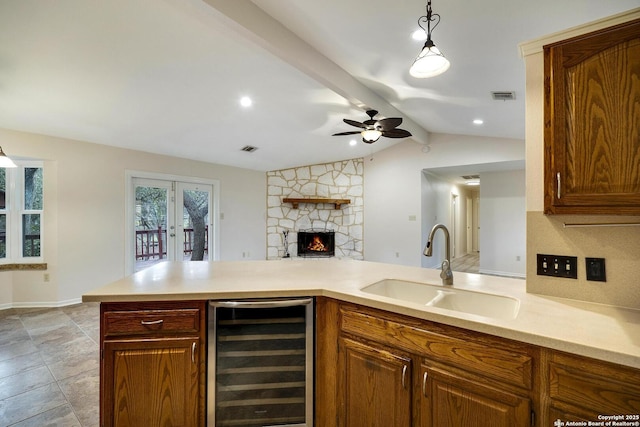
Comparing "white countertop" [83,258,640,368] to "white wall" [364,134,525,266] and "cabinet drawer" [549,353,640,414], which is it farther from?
"white wall" [364,134,525,266]

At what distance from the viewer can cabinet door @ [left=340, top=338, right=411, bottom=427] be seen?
4.19 ft

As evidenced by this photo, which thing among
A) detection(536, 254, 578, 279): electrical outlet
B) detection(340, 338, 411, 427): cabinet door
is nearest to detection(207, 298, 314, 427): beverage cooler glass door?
detection(340, 338, 411, 427): cabinet door

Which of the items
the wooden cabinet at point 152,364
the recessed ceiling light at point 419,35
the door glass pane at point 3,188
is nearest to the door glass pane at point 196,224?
the door glass pane at point 3,188

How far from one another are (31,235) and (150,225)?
149 centimetres

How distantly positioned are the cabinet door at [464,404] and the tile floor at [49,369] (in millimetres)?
2047

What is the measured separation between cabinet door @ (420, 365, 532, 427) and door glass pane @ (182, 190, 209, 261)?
17.1ft

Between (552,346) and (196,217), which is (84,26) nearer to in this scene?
(552,346)

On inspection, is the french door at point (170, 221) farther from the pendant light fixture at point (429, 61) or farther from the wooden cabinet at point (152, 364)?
the pendant light fixture at point (429, 61)

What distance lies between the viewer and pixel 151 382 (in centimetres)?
141

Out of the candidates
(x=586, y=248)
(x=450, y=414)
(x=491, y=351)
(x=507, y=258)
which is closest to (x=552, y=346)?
(x=491, y=351)

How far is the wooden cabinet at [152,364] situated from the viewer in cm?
139

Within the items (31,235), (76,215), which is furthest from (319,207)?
(31,235)

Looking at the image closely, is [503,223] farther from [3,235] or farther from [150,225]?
[3,235]

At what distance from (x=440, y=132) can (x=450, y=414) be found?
5.57m
